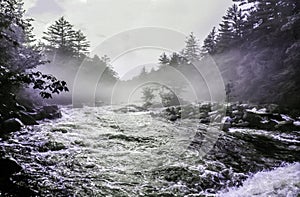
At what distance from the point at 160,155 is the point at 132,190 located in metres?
3.09

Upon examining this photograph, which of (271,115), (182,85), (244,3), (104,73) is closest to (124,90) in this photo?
(104,73)

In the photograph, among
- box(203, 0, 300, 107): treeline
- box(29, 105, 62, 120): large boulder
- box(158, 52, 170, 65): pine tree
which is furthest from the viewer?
box(158, 52, 170, 65): pine tree

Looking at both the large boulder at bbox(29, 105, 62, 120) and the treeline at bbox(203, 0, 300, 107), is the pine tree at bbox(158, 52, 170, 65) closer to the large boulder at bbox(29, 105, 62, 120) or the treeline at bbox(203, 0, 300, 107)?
the treeline at bbox(203, 0, 300, 107)

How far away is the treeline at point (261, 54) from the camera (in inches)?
810

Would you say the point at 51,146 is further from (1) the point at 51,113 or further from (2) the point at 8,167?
(1) the point at 51,113

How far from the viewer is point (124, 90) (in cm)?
7800

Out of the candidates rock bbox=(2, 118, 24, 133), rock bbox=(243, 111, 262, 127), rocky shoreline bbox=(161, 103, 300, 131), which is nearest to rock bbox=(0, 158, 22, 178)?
rock bbox=(2, 118, 24, 133)

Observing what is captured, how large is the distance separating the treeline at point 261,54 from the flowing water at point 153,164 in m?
11.2

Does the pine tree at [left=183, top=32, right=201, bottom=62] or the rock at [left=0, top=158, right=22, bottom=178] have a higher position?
the pine tree at [left=183, top=32, right=201, bottom=62]

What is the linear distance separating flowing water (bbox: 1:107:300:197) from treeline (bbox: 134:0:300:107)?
11242mm

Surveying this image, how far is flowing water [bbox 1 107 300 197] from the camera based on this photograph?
19.4ft

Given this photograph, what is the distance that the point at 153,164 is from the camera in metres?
7.74

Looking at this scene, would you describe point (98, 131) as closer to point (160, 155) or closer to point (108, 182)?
point (160, 155)

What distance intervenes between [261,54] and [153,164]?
2634 centimetres
